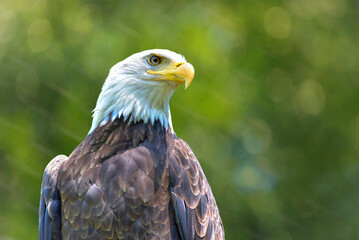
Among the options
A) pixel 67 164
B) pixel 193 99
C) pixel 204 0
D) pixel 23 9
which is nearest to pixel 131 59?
pixel 67 164

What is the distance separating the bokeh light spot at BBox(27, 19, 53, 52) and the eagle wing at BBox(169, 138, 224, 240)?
13.0ft

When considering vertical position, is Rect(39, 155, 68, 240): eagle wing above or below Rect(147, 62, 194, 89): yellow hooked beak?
below

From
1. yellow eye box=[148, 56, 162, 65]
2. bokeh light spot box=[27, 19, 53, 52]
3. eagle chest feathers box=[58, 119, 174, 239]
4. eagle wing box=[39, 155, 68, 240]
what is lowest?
bokeh light spot box=[27, 19, 53, 52]

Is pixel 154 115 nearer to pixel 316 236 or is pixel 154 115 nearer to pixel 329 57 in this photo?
pixel 316 236

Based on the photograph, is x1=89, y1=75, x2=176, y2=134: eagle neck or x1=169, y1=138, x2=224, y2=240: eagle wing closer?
x1=169, y1=138, x2=224, y2=240: eagle wing

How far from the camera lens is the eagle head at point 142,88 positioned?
4.16m

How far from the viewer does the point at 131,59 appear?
4.27m

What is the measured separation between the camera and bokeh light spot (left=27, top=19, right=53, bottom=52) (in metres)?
7.68

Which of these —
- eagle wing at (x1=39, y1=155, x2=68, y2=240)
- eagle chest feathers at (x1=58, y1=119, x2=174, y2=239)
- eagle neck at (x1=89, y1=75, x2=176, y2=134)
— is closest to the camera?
eagle chest feathers at (x1=58, y1=119, x2=174, y2=239)

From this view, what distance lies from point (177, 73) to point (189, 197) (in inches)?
31.5

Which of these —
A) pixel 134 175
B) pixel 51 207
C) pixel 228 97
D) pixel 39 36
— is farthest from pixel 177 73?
pixel 228 97

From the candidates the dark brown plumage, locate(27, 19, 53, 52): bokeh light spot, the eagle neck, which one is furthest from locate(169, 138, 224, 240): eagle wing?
locate(27, 19, 53, 52): bokeh light spot

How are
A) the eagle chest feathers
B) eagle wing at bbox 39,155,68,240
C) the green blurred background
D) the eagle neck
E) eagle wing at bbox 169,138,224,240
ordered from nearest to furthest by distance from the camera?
the eagle chest feathers < eagle wing at bbox 169,138,224,240 < eagle wing at bbox 39,155,68,240 < the eagle neck < the green blurred background

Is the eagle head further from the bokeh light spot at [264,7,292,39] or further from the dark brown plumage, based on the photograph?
the bokeh light spot at [264,7,292,39]
